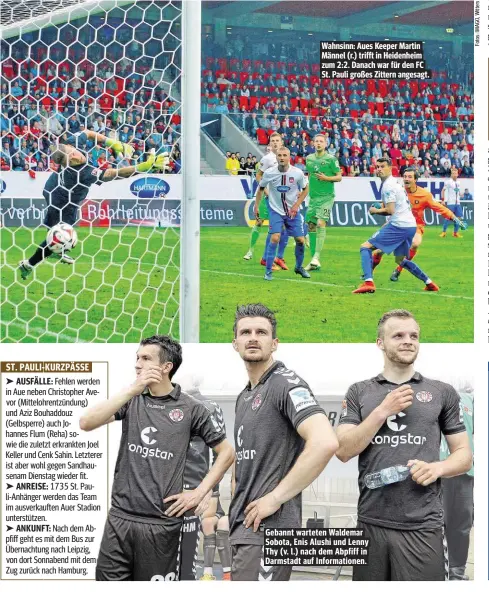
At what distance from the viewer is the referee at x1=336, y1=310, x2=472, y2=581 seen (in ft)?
13.2

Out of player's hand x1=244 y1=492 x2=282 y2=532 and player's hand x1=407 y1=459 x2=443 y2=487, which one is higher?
player's hand x1=407 y1=459 x2=443 y2=487

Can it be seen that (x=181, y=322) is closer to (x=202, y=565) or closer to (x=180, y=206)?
(x=180, y=206)

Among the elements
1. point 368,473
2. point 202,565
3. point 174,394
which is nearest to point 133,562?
point 202,565

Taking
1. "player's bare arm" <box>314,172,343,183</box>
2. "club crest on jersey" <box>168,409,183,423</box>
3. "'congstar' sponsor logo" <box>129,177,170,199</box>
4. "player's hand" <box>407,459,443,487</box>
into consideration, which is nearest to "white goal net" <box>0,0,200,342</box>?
"'congstar' sponsor logo" <box>129,177,170,199</box>

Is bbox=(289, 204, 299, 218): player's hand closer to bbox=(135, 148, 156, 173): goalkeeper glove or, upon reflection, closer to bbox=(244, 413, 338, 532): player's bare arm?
bbox=(135, 148, 156, 173): goalkeeper glove

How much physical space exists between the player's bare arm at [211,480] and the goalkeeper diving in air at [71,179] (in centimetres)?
120

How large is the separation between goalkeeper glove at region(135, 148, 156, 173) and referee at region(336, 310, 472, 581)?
1.41 meters

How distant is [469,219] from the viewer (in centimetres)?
473

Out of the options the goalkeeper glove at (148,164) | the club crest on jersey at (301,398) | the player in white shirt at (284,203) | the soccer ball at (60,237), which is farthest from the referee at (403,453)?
the soccer ball at (60,237)

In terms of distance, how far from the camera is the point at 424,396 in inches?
164

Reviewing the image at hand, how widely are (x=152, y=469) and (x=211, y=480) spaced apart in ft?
0.85

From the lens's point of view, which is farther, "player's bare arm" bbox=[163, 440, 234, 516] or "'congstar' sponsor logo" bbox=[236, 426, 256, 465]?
"player's bare arm" bbox=[163, 440, 234, 516]

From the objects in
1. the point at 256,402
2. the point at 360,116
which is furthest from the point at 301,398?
the point at 360,116

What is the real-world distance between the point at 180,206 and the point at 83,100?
71 cm
